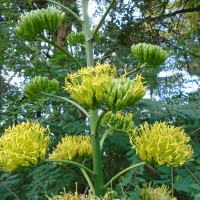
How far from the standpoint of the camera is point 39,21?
2111 mm

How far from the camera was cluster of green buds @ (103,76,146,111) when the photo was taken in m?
1.70

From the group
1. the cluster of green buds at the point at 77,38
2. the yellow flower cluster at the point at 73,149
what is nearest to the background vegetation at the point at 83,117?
the cluster of green buds at the point at 77,38

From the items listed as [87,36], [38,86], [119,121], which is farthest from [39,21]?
[119,121]

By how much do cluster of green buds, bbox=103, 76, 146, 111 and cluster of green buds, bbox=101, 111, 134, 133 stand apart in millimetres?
380

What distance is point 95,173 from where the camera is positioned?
1.86 m

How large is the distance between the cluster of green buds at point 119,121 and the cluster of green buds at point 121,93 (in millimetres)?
380

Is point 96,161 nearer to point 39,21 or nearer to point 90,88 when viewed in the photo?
point 90,88

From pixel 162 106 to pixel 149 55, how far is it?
614 mm

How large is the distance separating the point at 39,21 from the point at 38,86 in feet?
1.35

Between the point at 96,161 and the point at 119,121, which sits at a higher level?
the point at 119,121

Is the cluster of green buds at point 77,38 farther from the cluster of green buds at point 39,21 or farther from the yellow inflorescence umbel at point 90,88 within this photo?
the yellow inflorescence umbel at point 90,88

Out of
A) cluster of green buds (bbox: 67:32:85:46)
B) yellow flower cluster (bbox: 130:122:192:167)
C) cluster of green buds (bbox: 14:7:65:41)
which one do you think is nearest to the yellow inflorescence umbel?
yellow flower cluster (bbox: 130:122:192:167)

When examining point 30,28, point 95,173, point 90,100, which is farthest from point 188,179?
point 30,28

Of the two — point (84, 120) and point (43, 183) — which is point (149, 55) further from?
point (43, 183)
